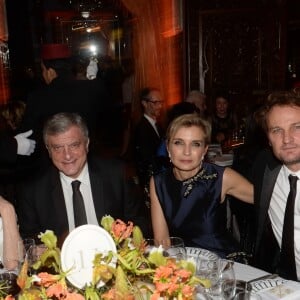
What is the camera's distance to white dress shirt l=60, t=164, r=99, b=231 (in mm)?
2695

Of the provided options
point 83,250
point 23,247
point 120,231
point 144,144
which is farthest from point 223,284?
point 144,144

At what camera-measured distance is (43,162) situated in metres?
3.79

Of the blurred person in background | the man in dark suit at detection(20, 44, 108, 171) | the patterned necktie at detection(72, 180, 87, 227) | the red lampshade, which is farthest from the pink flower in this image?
the blurred person in background

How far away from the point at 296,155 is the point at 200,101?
158 inches

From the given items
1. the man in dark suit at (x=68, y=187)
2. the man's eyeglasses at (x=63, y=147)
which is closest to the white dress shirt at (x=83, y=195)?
the man in dark suit at (x=68, y=187)

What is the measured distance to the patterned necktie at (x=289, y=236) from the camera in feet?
7.27

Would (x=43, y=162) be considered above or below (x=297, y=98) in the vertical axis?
below

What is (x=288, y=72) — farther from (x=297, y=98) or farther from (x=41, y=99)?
(x=297, y=98)

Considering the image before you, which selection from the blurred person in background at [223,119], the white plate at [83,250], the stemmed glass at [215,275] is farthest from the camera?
the blurred person in background at [223,119]

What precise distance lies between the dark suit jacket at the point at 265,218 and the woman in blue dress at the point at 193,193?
0.13 metres

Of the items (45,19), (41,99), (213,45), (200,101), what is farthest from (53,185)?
(45,19)

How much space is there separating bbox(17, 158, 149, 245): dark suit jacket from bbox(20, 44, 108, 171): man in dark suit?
1110mm

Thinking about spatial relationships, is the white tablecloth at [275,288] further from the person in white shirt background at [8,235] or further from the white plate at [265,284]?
the person in white shirt background at [8,235]

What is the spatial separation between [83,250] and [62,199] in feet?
4.34
